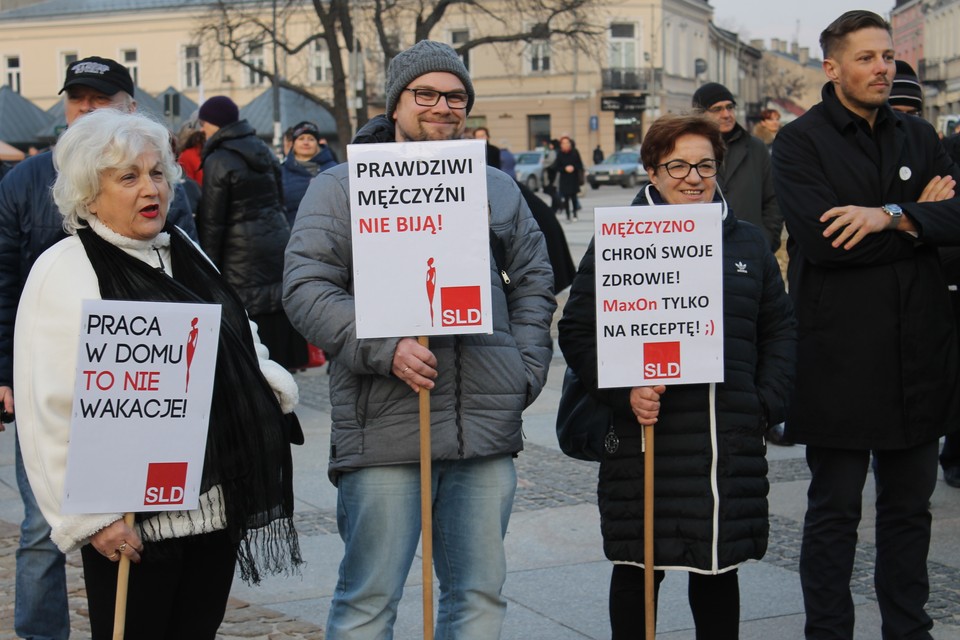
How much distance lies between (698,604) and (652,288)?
957 mm

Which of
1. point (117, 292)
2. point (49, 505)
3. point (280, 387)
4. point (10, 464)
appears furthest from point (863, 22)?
point (10, 464)

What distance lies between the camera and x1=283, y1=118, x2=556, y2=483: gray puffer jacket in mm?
3828

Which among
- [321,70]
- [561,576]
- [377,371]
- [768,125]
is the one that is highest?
[321,70]

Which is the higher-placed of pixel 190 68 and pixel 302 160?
pixel 190 68

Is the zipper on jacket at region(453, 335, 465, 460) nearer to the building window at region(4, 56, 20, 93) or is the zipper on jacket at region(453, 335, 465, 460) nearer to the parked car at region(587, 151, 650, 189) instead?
the parked car at region(587, 151, 650, 189)

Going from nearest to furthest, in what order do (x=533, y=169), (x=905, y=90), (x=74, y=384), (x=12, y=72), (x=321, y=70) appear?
(x=74, y=384) < (x=905, y=90) < (x=533, y=169) < (x=321, y=70) < (x=12, y=72)

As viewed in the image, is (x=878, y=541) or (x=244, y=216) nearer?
(x=878, y=541)

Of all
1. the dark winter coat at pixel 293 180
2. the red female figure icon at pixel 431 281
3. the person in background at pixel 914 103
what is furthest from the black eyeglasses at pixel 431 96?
the dark winter coat at pixel 293 180

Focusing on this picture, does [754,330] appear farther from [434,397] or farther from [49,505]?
[49,505]

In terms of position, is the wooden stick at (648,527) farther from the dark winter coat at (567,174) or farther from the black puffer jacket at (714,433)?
the dark winter coat at (567,174)

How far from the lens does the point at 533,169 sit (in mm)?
46312

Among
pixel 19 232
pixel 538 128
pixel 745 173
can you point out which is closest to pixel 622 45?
pixel 538 128

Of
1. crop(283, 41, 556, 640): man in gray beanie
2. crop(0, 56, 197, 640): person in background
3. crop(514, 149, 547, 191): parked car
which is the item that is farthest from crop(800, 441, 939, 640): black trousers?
crop(514, 149, 547, 191): parked car

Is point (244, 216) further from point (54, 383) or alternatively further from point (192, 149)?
point (54, 383)
